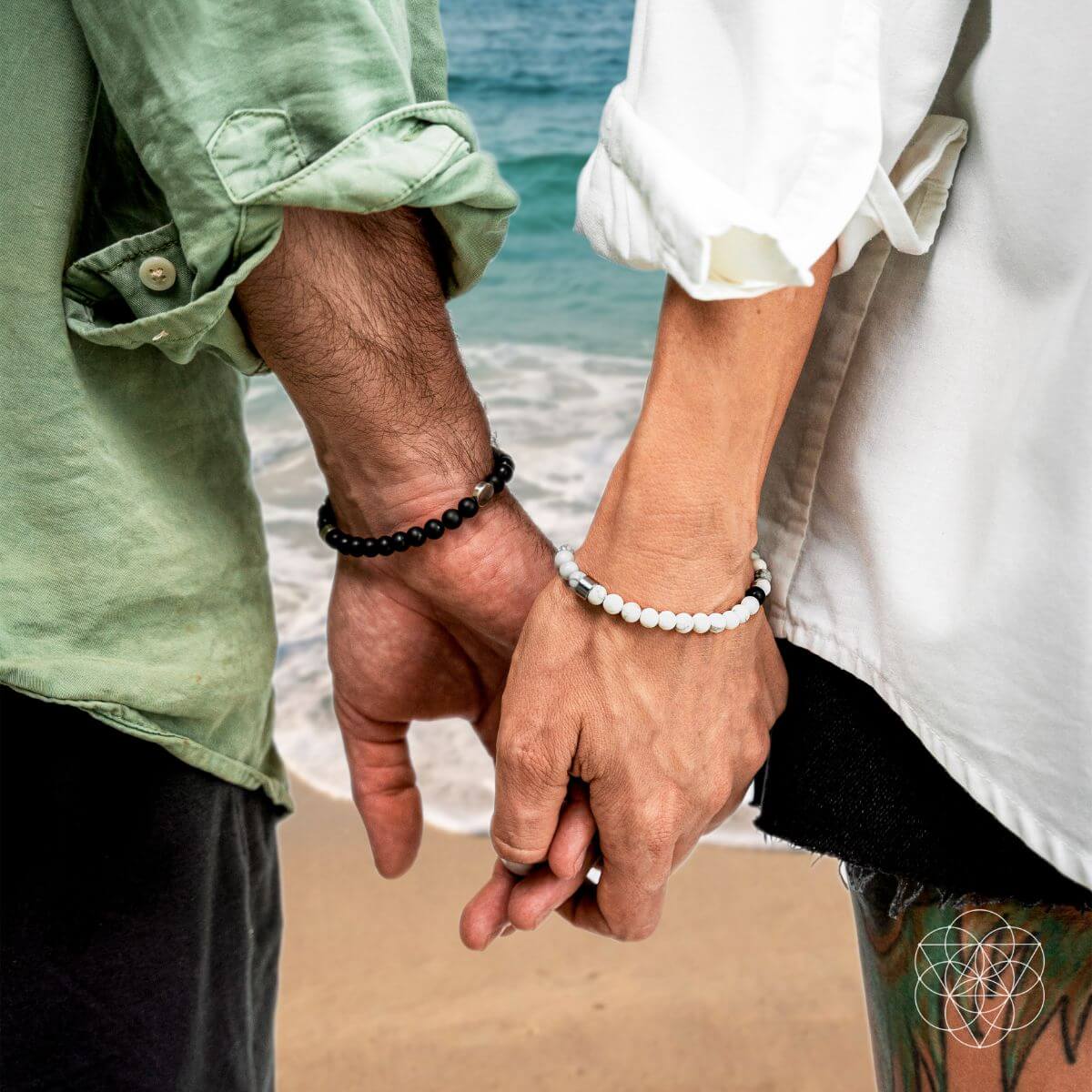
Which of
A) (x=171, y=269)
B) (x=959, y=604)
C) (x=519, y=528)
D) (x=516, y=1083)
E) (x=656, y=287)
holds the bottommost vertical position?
(x=656, y=287)

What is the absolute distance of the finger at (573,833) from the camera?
92cm

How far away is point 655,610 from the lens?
0.80 metres

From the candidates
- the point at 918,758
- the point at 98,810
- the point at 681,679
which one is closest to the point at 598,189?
the point at 681,679

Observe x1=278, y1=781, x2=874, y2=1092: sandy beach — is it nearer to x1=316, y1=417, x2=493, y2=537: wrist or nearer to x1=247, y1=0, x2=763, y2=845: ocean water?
x1=247, y1=0, x2=763, y2=845: ocean water

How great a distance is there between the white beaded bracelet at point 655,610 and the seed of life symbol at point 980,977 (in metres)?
0.28

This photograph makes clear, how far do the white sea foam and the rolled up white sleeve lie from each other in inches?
59.0

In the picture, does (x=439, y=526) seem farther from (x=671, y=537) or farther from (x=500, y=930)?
(x=500, y=930)

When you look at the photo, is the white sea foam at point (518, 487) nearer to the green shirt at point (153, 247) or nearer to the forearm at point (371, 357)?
the forearm at point (371, 357)

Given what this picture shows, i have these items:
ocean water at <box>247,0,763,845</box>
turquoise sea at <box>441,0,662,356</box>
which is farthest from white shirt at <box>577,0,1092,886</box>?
turquoise sea at <box>441,0,662,356</box>

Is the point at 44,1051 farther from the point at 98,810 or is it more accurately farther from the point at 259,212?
the point at 259,212

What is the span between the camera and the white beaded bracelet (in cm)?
80

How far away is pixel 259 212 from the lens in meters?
0.76

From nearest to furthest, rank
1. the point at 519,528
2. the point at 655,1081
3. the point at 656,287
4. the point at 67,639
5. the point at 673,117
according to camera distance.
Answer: the point at 673,117
the point at 67,639
the point at 519,528
the point at 655,1081
the point at 656,287

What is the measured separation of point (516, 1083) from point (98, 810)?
106 cm
